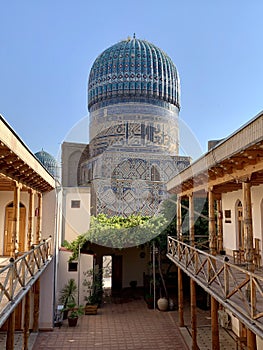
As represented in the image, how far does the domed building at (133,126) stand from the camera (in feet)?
76.1

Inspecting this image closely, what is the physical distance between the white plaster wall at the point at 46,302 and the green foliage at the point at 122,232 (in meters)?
3.17

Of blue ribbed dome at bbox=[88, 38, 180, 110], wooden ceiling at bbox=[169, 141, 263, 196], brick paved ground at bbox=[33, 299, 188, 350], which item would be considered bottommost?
brick paved ground at bbox=[33, 299, 188, 350]

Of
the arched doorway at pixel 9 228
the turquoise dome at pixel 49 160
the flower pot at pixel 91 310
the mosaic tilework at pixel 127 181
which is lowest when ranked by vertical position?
the flower pot at pixel 91 310

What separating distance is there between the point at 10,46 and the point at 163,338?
11.2m

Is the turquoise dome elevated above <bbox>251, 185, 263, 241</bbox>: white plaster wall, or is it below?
above

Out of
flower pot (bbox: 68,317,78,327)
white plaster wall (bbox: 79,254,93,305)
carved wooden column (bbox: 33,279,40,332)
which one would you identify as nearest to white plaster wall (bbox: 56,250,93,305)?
white plaster wall (bbox: 79,254,93,305)

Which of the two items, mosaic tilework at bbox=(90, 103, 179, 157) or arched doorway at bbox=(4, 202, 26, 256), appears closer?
arched doorway at bbox=(4, 202, 26, 256)

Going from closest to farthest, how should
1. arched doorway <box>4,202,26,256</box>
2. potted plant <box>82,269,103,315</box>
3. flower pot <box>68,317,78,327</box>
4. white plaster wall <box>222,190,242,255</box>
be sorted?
white plaster wall <box>222,190,242,255</box> < arched doorway <box>4,202,26,256</box> < flower pot <box>68,317,78,327</box> < potted plant <box>82,269,103,315</box>

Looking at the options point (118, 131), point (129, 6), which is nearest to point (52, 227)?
point (129, 6)

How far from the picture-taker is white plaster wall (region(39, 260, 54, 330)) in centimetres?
1177

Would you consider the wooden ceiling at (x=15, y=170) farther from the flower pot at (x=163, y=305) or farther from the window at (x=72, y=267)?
the flower pot at (x=163, y=305)

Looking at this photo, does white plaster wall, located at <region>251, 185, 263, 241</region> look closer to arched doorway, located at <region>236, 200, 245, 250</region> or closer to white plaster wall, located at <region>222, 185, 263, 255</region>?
white plaster wall, located at <region>222, 185, 263, 255</region>

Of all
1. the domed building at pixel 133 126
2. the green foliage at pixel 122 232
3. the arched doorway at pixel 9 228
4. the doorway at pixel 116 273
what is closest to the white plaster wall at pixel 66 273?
the green foliage at pixel 122 232

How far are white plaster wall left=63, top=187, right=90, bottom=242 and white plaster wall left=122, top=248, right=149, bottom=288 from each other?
113 inches
